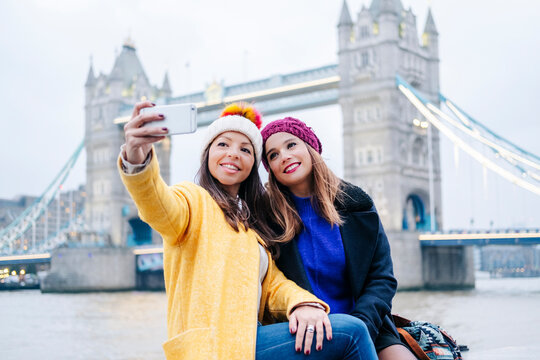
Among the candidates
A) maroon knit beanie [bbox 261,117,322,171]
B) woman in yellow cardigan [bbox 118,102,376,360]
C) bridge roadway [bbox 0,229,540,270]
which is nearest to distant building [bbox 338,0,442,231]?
bridge roadway [bbox 0,229,540,270]

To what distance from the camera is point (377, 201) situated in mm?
25203

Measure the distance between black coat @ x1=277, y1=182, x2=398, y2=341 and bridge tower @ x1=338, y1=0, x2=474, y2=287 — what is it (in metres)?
22.3

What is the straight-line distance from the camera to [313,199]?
223 centimetres

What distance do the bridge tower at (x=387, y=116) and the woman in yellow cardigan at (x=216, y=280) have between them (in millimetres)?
22606

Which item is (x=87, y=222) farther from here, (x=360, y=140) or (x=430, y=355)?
(x=430, y=355)

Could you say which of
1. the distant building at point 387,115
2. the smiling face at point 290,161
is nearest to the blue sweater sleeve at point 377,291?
the smiling face at point 290,161

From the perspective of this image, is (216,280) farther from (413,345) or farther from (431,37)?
(431,37)

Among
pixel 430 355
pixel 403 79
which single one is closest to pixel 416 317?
pixel 430 355

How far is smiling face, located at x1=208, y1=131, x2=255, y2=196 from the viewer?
2055 mm

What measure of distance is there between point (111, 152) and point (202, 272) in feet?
106

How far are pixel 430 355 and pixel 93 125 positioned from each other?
33.4 metres

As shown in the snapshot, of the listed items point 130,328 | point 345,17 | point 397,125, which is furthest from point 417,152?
point 130,328

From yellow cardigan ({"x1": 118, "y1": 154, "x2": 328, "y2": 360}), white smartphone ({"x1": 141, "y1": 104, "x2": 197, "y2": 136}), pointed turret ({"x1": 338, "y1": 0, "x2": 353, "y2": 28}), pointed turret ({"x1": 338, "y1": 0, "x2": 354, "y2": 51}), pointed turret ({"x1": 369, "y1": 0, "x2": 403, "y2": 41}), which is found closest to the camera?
white smartphone ({"x1": 141, "y1": 104, "x2": 197, "y2": 136})

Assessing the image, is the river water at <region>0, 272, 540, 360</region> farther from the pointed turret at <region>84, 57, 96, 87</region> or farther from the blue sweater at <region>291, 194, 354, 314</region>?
the pointed turret at <region>84, 57, 96, 87</region>
